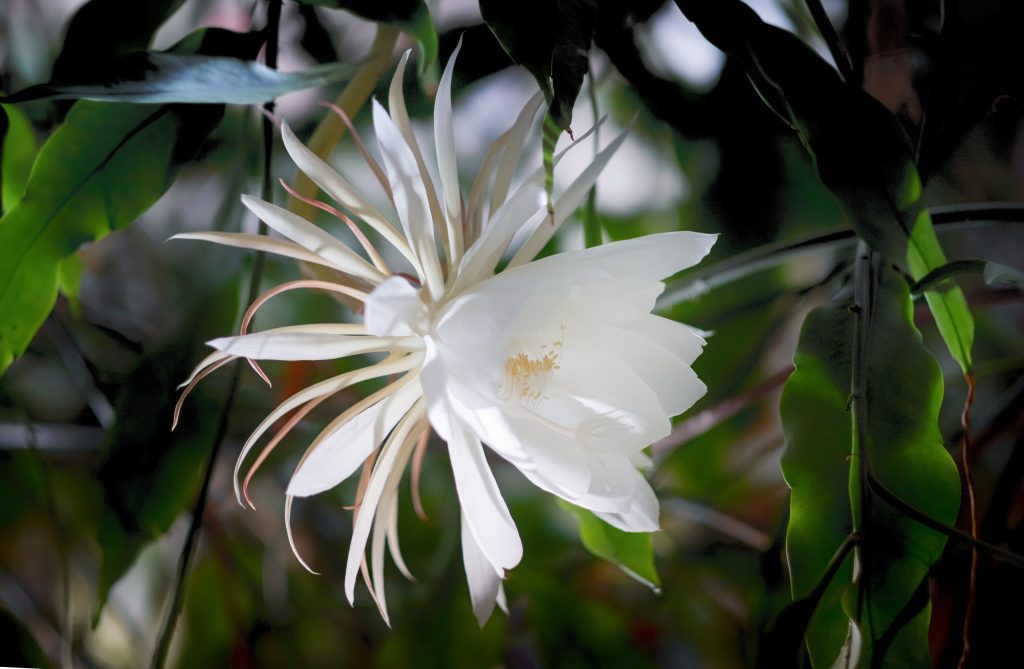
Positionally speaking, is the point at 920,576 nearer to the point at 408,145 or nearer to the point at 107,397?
the point at 408,145

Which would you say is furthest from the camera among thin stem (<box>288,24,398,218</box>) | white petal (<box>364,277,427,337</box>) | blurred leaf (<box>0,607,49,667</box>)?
blurred leaf (<box>0,607,49,667</box>)

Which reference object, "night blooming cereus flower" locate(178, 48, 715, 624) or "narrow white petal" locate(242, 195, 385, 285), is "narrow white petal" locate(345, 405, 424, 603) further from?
"narrow white petal" locate(242, 195, 385, 285)

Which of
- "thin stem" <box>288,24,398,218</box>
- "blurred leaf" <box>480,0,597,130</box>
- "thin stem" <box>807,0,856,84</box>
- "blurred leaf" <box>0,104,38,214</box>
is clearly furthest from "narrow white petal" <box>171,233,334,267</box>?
"thin stem" <box>807,0,856,84</box>

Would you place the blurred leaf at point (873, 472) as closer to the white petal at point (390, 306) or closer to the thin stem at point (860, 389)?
the thin stem at point (860, 389)

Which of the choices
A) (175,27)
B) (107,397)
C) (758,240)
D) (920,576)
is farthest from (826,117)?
(107,397)

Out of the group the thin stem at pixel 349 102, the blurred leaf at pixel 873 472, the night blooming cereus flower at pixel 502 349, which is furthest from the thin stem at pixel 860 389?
the thin stem at pixel 349 102

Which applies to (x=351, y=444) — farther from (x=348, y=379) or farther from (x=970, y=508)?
(x=970, y=508)
